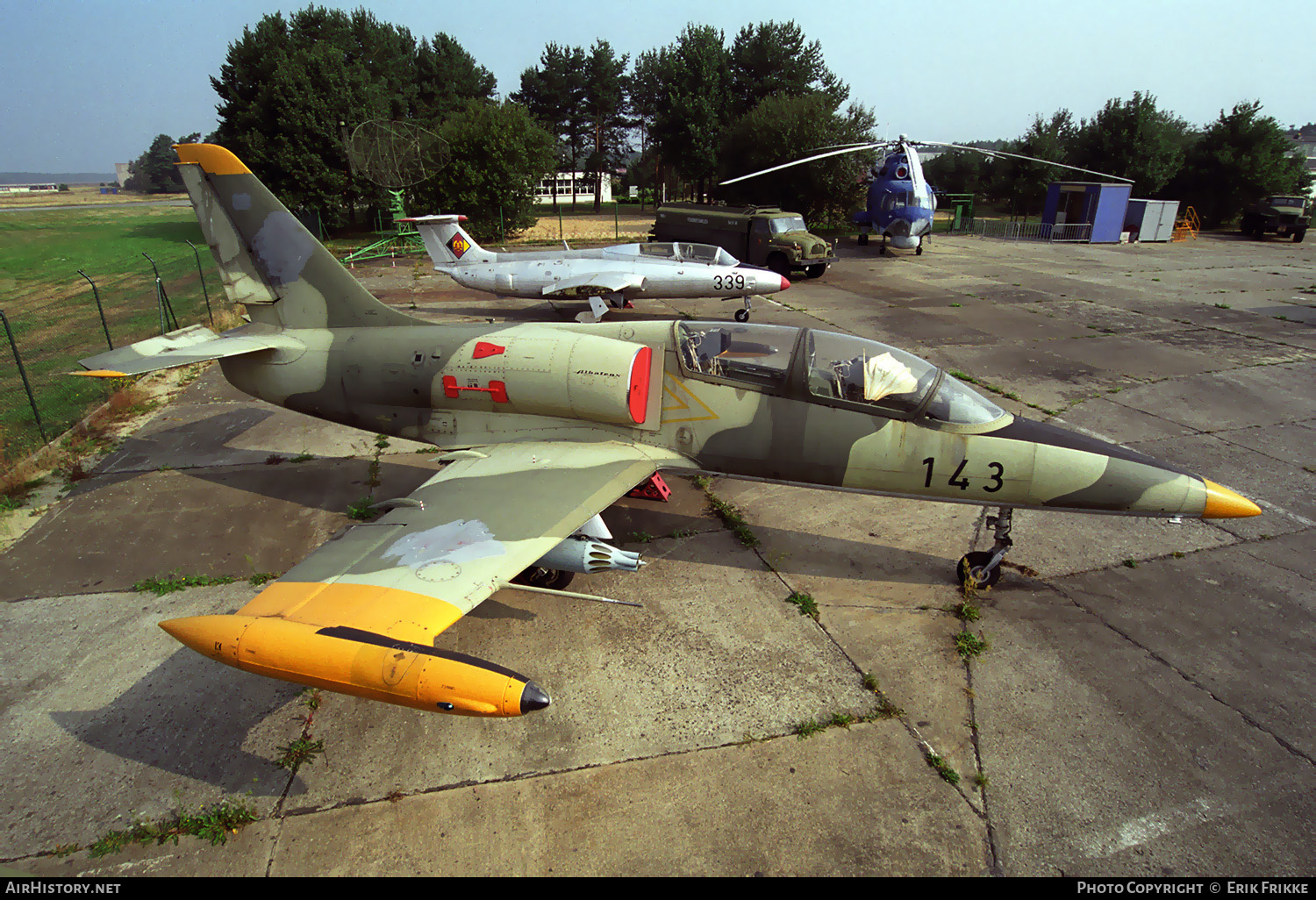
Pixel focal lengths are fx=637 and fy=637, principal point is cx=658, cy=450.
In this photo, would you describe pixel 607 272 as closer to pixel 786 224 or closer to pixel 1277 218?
pixel 786 224

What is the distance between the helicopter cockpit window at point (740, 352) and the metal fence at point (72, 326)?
667cm

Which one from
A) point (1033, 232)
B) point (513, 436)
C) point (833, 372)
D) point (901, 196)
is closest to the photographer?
point (833, 372)

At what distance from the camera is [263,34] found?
3884cm

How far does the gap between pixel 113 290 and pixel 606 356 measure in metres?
25.6

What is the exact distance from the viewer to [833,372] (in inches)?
255

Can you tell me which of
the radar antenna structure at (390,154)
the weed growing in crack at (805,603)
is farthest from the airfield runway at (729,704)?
the radar antenna structure at (390,154)

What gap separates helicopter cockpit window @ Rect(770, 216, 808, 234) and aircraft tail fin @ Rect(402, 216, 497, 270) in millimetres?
10627

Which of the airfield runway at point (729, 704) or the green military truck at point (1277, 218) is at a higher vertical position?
the green military truck at point (1277, 218)

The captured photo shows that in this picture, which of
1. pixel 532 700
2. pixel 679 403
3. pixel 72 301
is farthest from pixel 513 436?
pixel 72 301

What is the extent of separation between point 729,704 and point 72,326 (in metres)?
21.8

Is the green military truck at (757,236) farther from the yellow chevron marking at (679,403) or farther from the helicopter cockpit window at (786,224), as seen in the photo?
the yellow chevron marking at (679,403)

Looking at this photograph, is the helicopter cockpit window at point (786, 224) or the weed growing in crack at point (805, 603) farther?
the helicopter cockpit window at point (786, 224)

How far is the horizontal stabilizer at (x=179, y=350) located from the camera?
278 inches

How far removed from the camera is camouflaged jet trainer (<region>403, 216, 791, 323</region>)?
1766 centimetres
